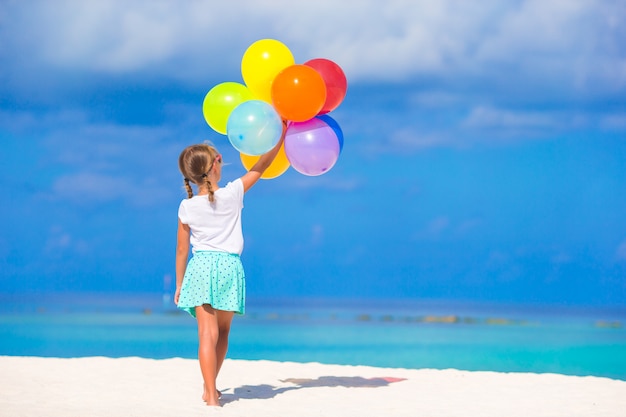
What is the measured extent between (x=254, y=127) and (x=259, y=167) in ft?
0.94

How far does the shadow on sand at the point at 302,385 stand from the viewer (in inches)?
240

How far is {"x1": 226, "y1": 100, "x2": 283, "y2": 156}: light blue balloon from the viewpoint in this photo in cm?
538

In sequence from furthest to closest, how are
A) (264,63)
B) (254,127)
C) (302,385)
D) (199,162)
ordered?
1. (302,385)
2. (264,63)
3. (254,127)
4. (199,162)

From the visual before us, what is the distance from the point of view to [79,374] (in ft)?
23.4

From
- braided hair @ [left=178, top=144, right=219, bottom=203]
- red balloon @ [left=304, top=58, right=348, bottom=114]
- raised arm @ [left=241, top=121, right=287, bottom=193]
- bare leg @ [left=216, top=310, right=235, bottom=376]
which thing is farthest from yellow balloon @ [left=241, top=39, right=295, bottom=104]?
bare leg @ [left=216, top=310, right=235, bottom=376]

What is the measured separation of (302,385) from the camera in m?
6.74

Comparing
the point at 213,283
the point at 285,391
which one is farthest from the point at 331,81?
the point at 285,391

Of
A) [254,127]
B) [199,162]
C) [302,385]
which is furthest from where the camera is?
[302,385]

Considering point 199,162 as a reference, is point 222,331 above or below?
below

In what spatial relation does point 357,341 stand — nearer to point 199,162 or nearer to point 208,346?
point 208,346

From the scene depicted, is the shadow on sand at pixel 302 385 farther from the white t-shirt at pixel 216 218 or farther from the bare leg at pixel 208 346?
the white t-shirt at pixel 216 218

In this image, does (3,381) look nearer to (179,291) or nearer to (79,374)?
(79,374)

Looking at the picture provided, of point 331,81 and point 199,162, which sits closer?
point 199,162

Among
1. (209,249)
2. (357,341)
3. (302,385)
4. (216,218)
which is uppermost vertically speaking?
(357,341)
